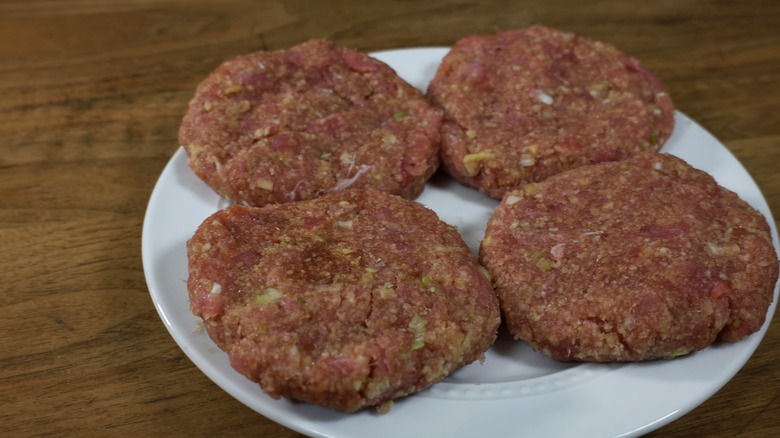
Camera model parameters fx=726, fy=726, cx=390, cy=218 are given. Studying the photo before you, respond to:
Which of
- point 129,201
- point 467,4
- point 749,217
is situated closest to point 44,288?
point 129,201

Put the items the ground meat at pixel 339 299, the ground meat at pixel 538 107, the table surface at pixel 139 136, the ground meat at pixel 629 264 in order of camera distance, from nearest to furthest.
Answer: the ground meat at pixel 339 299, the ground meat at pixel 629 264, the table surface at pixel 139 136, the ground meat at pixel 538 107

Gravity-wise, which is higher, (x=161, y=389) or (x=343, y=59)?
(x=343, y=59)

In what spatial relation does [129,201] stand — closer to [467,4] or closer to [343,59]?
[343,59]

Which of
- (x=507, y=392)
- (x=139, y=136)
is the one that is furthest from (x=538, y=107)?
(x=139, y=136)

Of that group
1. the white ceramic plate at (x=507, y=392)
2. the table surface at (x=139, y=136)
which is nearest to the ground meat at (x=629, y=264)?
the white ceramic plate at (x=507, y=392)

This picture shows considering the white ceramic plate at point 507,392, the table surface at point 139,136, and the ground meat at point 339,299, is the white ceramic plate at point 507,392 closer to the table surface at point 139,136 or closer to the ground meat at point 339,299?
the ground meat at point 339,299

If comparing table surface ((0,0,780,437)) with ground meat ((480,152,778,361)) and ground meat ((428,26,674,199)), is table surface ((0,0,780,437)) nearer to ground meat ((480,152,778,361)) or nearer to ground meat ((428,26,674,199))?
ground meat ((480,152,778,361))
